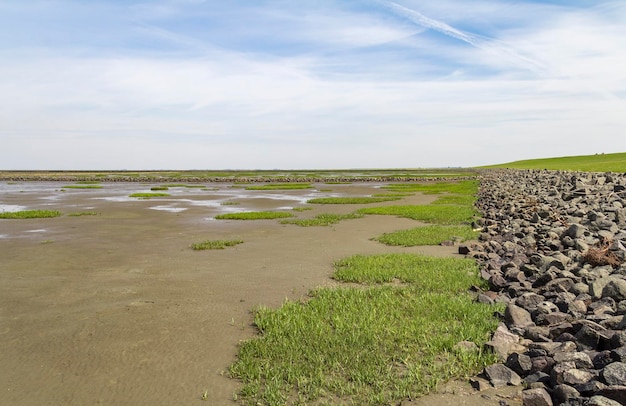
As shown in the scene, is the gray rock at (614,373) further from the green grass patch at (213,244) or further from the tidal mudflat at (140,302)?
the green grass patch at (213,244)

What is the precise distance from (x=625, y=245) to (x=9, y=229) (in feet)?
91.8

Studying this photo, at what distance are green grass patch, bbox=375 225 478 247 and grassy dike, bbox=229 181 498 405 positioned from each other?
653 cm

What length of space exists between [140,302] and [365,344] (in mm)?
6018

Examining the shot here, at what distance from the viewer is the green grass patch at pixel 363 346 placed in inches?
246

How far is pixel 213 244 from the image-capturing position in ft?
59.7

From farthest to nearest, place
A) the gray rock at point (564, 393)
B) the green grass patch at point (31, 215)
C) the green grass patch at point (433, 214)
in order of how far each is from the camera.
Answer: the green grass patch at point (31, 215) < the green grass patch at point (433, 214) < the gray rock at point (564, 393)

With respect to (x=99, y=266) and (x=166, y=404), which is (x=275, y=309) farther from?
(x=99, y=266)

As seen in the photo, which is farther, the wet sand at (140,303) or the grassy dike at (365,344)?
the wet sand at (140,303)

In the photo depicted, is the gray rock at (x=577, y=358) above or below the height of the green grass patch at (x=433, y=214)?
above

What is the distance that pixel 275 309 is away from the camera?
393 inches

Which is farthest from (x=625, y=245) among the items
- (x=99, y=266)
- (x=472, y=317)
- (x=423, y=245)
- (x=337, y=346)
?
(x=99, y=266)

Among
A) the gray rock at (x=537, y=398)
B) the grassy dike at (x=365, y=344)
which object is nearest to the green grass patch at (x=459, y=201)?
the grassy dike at (x=365, y=344)

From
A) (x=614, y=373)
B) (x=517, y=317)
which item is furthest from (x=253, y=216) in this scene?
(x=614, y=373)

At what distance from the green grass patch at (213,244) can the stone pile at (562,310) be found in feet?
31.2
